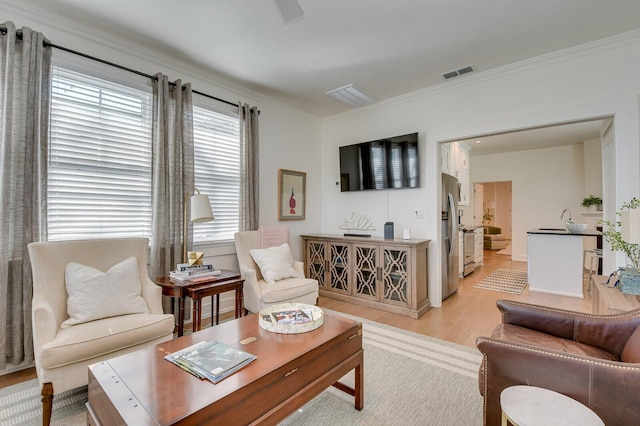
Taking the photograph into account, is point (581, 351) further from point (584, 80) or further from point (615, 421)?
point (584, 80)

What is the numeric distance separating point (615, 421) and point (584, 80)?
9.87 ft

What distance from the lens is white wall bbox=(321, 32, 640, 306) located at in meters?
2.65

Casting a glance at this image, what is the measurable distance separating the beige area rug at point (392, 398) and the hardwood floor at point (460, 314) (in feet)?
1.24

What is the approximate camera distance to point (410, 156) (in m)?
3.85

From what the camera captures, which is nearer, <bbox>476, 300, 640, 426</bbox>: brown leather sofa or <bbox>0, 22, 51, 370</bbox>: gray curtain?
<bbox>476, 300, 640, 426</bbox>: brown leather sofa

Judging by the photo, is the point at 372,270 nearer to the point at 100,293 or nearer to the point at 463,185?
the point at 100,293

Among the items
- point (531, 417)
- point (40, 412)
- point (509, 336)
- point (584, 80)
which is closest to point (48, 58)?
point (40, 412)

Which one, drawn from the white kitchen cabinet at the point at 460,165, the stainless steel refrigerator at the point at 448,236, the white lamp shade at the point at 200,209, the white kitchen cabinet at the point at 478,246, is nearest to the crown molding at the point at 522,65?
the stainless steel refrigerator at the point at 448,236

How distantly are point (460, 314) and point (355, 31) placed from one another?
3195 millimetres

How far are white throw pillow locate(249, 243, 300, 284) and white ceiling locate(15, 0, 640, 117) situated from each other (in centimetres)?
202

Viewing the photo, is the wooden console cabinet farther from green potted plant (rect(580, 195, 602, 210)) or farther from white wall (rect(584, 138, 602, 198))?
white wall (rect(584, 138, 602, 198))

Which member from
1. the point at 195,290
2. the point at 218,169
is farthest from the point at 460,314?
the point at 218,169

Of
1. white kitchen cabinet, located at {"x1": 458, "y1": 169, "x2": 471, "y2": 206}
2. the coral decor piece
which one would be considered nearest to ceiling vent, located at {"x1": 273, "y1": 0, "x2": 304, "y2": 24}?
the coral decor piece

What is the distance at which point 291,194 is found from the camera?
4387mm
